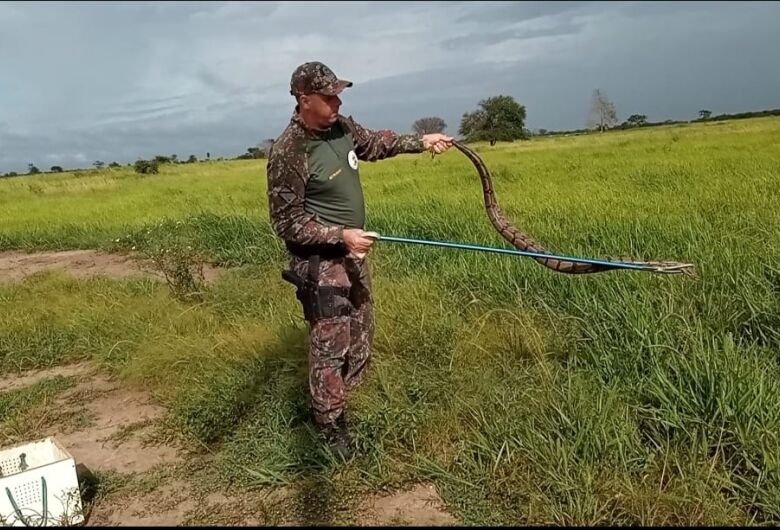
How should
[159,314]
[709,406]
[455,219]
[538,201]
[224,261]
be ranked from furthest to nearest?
1. [538,201]
2. [224,261]
3. [455,219]
4. [159,314]
5. [709,406]

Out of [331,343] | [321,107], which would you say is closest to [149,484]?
[331,343]

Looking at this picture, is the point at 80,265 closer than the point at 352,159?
No

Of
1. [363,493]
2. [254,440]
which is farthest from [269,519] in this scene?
[254,440]

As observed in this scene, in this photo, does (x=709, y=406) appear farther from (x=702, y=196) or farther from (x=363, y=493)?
(x=702, y=196)

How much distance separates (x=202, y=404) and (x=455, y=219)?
432 cm

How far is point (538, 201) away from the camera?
8734 mm

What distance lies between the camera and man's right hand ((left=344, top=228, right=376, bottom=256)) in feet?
9.32

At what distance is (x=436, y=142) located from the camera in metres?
3.46

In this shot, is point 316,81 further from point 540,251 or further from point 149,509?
point 149,509

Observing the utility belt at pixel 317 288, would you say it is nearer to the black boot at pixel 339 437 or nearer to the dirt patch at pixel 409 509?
the black boot at pixel 339 437

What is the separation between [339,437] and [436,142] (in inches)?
59.3

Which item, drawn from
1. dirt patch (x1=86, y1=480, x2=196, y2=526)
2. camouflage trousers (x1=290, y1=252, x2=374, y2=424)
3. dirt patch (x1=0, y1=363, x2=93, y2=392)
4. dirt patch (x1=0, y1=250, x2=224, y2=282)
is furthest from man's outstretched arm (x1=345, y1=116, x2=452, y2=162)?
dirt patch (x1=0, y1=250, x2=224, y2=282)

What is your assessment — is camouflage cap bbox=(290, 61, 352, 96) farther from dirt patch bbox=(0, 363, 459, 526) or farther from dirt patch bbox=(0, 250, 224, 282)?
dirt patch bbox=(0, 250, 224, 282)

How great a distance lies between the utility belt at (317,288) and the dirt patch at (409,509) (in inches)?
31.8
